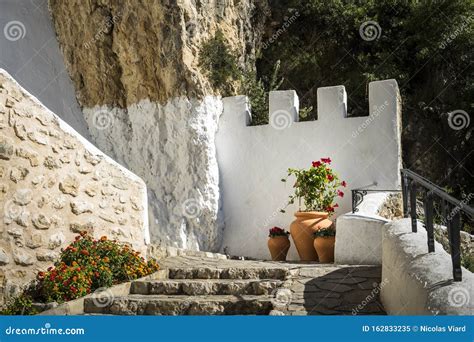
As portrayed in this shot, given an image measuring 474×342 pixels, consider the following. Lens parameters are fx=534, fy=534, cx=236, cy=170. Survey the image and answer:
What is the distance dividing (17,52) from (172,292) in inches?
244

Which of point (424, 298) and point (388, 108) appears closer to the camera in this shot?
point (424, 298)

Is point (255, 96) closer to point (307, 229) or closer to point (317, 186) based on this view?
point (317, 186)

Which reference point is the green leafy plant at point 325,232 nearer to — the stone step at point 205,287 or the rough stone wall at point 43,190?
the stone step at point 205,287

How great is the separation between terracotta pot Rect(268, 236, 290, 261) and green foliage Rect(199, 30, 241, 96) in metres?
2.80

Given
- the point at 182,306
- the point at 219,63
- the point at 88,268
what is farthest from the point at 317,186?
the point at 88,268

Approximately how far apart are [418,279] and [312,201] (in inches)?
186

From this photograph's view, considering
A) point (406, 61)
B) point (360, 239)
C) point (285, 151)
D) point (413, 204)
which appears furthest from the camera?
point (406, 61)

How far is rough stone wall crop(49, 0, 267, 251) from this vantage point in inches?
353

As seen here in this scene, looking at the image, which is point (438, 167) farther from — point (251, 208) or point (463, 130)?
point (251, 208)

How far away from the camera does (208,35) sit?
950 centimetres

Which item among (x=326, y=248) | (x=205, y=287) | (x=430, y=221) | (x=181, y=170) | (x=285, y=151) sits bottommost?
(x=205, y=287)

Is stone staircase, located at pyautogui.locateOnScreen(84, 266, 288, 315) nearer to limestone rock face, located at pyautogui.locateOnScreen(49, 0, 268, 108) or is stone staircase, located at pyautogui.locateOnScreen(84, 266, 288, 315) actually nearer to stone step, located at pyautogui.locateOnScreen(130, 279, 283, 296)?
stone step, located at pyautogui.locateOnScreen(130, 279, 283, 296)

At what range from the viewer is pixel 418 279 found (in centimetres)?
360

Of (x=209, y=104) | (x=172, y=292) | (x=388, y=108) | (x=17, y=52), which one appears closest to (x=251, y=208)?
(x=209, y=104)
